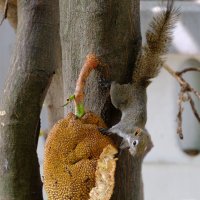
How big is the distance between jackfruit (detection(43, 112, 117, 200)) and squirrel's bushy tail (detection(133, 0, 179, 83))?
12 cm

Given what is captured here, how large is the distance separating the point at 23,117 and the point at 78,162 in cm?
23

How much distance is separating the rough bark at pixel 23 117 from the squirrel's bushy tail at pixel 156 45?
0.20 meters

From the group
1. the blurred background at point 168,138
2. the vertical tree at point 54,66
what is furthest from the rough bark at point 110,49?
the blurred background at point 168,138

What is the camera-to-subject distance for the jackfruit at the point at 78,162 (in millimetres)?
708

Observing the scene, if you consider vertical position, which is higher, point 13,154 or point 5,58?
point 5,58

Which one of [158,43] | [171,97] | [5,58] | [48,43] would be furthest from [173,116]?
[158,43]

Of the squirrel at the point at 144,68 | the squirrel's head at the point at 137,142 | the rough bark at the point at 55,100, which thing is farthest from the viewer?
the rough bark at the point at 55,100

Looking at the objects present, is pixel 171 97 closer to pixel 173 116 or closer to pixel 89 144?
pixel 173 116

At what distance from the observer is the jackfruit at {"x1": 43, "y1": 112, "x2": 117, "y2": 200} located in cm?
71

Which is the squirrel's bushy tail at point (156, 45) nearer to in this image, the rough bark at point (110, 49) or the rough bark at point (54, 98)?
the rough bark at point (110, 49)

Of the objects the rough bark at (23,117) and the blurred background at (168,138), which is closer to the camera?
the rough bark at (23,117)

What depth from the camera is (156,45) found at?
0.81 meters

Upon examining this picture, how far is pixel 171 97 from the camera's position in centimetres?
254

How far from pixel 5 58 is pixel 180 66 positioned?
2.51 ft
